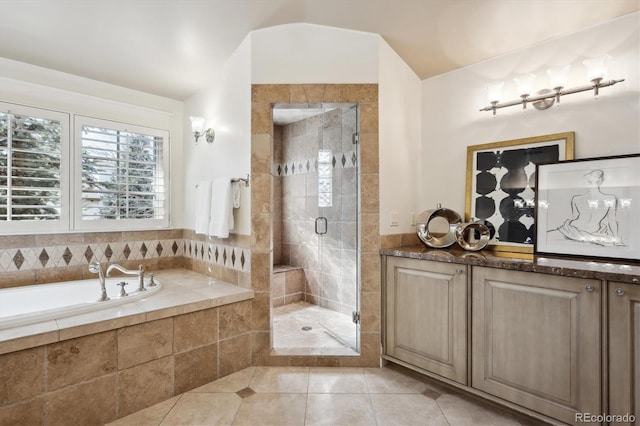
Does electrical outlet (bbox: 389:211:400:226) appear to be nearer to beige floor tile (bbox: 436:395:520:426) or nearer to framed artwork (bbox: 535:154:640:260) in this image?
framed artwork (bbox: 535:154:640:260)

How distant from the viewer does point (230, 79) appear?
103 inches

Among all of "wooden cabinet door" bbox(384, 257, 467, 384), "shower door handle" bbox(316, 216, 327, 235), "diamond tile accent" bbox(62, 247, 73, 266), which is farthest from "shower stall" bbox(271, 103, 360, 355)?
"diamond tile accent" bbox(62, 247, 73, 266)

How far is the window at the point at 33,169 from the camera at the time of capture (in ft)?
7.80

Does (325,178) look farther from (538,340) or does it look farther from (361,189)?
(538,340)

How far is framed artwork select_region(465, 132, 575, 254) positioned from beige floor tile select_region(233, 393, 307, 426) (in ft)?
5.81

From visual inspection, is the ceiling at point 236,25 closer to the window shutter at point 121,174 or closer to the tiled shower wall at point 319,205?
the window shutter at point 121,174

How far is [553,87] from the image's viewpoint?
2.04 meters

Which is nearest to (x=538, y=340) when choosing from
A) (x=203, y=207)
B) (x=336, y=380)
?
(x=336, y=380)

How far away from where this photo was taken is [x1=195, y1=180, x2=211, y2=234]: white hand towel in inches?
106

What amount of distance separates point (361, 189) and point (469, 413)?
5.12 ft

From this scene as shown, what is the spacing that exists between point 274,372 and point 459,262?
Answer: 1518 millimetres

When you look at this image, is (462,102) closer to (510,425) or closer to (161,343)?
(510,425)

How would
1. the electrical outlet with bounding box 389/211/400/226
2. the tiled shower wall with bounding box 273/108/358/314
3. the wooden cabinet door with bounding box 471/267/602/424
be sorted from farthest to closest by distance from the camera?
the tiled shower wall with bounding box 273/108/358/314, the electrical outlet with bounding box 389/211/400/226, the wooden cabinet door with bounding box 471/267/602/424

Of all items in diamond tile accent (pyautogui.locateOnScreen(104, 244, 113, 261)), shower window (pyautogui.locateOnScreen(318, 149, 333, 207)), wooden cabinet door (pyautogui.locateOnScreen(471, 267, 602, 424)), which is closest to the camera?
wooden cabinet door (pyautogui.locateOnScreen(471, 267, 602, 424))
